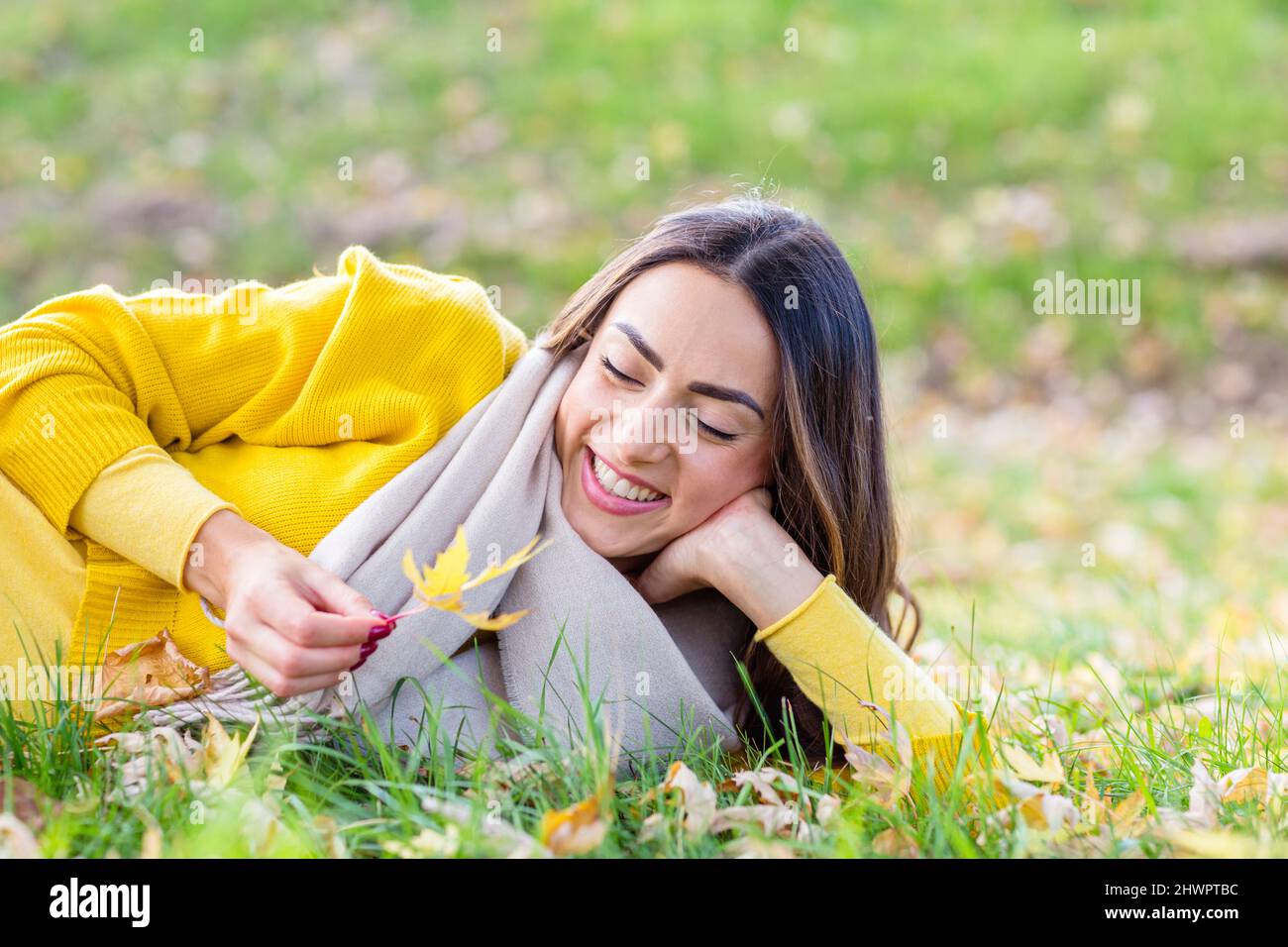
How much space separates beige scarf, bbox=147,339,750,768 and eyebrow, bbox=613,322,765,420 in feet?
0.72

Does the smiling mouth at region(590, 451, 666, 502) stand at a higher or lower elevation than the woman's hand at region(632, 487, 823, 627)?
higher

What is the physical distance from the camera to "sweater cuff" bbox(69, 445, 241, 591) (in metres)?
1.99

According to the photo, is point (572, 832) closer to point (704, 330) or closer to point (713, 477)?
point (713, 477)

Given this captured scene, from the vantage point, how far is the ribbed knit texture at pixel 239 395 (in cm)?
209

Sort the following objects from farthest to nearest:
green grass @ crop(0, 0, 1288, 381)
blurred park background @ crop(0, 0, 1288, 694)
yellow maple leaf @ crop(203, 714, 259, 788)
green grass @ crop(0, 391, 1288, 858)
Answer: green grass @ crop(0, 0, 1288, 381) → blurred park background @ crop(0, 0, 1288, 694) → yellow maple leaf @ crop(203, 714, 259, 788) → green grass @ crop(0, 391, 1288, 858)

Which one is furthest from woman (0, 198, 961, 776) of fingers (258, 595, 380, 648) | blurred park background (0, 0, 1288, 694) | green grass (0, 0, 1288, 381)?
green grass (0, 0, 1288, 381)

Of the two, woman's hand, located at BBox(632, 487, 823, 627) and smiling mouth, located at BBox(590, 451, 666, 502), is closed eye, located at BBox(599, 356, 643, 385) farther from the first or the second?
woman's hand, located at BBox(632, 487, 823, 627)

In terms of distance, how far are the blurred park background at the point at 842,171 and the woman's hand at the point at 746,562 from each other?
281cm

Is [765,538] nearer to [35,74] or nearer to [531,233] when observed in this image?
[531,233]

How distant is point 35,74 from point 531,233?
317 cm

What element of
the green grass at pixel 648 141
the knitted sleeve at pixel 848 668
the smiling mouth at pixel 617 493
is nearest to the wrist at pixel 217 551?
the smiling mouth at pixel 617 493

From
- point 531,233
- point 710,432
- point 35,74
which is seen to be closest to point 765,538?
point 710,432

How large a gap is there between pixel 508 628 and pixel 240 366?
2.22ft

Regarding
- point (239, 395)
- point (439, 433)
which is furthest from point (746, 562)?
point (239, 395)
